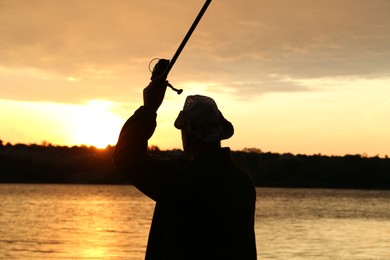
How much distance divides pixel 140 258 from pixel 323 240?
547 inches

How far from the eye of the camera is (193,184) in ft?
9.02

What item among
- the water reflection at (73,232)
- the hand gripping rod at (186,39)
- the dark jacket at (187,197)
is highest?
the hand gripping rod at (186,39)

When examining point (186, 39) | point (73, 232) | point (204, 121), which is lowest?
point (73, 232)

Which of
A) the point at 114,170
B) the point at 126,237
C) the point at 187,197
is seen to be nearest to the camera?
the point at 187,197

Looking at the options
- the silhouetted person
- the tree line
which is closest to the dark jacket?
the silhouetted person

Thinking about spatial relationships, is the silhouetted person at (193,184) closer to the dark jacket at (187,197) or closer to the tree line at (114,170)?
the dark jacket at (187,197)

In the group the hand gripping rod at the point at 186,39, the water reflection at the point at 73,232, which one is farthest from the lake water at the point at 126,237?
the hand gripping rod at the point at 186,39

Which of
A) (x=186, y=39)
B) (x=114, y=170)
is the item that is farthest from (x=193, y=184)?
(x=114, y=170)

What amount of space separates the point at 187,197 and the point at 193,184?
0.06m

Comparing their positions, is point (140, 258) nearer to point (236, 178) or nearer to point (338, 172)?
point (236, 178)

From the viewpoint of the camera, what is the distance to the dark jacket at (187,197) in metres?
2.69

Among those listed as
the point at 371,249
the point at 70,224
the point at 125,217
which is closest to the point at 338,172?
the point at 125,217

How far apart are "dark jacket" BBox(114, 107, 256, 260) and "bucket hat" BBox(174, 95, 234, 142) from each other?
0.26ft

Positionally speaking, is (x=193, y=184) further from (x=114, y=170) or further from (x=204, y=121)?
(x=114, y=170)
